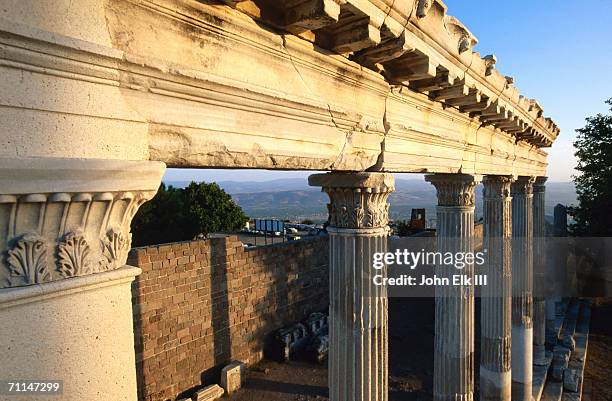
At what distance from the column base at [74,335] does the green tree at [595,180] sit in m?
22.3

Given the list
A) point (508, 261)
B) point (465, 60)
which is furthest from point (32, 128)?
point (508, 261)

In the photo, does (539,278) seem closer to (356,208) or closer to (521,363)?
(521,363)

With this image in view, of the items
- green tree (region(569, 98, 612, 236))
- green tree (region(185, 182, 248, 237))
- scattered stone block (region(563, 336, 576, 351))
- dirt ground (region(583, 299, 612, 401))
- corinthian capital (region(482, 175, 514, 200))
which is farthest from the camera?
green tree (region(185, 182, 248, 237))

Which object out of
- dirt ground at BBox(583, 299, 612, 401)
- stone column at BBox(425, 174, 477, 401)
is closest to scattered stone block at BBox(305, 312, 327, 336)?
dirt ground at BBox(583, 299, 612, 401)

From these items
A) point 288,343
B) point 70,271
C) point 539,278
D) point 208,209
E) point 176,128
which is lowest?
point 288,343

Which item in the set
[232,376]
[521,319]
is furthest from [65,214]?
[232,376]

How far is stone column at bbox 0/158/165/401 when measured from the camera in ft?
4.84

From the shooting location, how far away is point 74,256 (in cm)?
164

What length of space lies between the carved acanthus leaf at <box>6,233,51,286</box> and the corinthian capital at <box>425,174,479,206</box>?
5391 mm

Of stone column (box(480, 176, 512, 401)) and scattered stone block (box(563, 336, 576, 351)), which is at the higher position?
stone column (box(480, 176, 512, 401))

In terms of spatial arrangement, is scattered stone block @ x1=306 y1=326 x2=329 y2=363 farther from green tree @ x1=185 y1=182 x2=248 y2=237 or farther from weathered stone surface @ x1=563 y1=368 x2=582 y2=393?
green tree @ x1=185 y1=182 x2=248 y2=237

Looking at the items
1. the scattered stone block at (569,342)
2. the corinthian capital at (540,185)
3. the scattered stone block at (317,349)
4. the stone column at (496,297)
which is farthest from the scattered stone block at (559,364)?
the scattered stone block at (317,349)

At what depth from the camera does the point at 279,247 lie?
15273 mm

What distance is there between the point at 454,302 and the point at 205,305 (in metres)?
8.61
